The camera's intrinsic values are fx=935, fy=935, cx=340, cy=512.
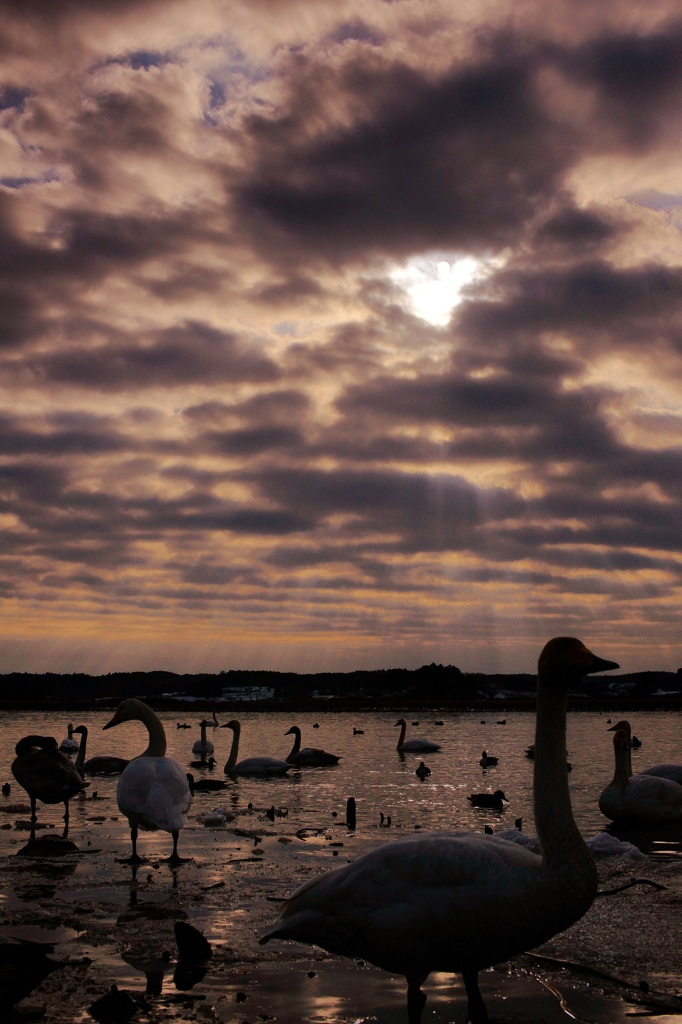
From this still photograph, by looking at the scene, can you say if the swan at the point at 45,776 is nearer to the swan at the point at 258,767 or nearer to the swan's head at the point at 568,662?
the swan's head at the point at 568,662

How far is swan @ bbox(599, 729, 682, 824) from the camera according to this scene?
2016 cm

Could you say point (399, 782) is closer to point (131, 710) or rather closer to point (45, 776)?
point (131, 710)

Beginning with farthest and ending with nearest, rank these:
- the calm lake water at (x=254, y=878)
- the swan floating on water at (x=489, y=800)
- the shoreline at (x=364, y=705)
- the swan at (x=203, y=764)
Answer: the shoreline at (x=364, y=705) < the swan at (x=203, y=764) < the swan floating on water at (x=489, y=800) < the calm lake water at (x=254, y=878)

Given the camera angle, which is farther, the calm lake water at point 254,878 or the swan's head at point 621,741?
the swan's head at point 621,741

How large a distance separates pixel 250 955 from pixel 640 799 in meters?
13.6

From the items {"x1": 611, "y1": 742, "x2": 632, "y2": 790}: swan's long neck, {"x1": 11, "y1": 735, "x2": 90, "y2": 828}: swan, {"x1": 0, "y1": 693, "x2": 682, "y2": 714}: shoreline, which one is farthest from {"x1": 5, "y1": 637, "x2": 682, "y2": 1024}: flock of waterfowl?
{"x1": 0, "y1": 693, "x2": 682, "y2": 714}: shoreline

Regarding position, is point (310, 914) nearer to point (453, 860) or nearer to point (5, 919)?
point (453, 860)

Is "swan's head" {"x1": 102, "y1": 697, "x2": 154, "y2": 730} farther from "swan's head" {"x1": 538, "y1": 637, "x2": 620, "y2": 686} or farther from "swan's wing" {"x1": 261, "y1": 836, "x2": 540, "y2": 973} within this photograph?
"swan's head" {"x1": 538, "y1": 637, "x2": 620, "y2": 686}

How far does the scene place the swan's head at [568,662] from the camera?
6.71 meters

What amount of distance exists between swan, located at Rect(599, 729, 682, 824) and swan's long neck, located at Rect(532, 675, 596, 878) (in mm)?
14394

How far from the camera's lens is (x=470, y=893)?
6.50 m

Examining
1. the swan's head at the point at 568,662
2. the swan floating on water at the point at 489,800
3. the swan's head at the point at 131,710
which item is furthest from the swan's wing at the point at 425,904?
the swan floating on water at the point at 489,800

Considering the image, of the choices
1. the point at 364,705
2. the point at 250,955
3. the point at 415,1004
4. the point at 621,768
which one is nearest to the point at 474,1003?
the point at 415,1004

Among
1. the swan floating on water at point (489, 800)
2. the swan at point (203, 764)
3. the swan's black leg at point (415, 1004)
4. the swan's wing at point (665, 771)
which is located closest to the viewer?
the swan's black leg at point (415, 1004)
